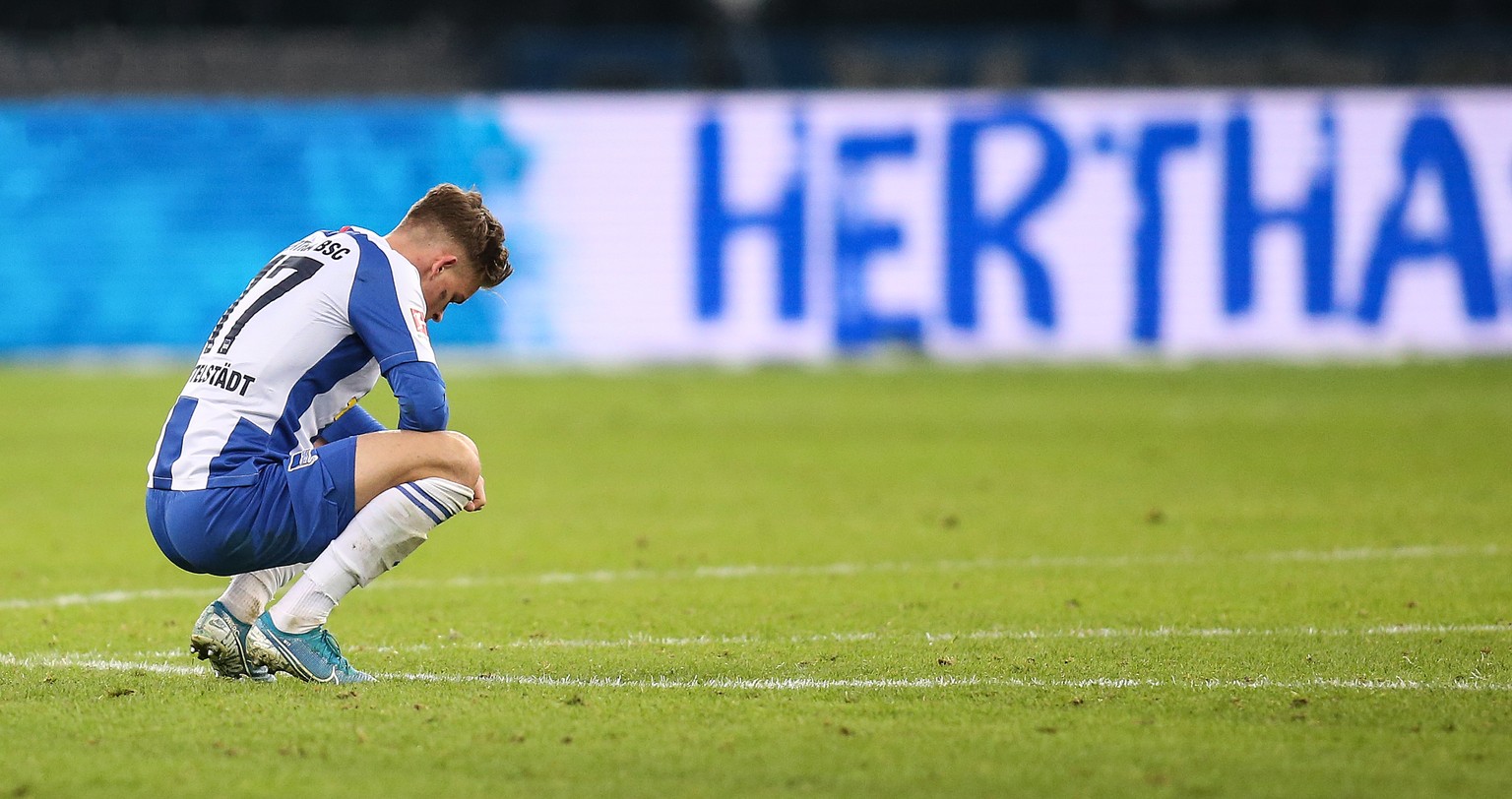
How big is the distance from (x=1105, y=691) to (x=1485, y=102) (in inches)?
642

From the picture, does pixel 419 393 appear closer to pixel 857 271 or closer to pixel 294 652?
pixel 294 652

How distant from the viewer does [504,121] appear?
1995cm

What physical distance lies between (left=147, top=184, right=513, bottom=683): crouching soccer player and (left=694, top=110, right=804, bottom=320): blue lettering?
45.9 ft

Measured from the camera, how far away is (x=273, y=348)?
5301mm

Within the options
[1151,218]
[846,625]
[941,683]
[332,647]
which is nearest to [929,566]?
[846,625]

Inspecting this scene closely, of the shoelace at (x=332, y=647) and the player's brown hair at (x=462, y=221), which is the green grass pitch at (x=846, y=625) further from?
the player's brown hair at (x=462, y=221)

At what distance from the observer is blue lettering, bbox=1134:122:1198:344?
19.6 m

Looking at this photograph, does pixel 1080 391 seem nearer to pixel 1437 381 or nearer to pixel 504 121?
pixel 1437 381

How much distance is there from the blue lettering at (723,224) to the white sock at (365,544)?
14150 mm

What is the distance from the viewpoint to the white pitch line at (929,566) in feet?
25.8

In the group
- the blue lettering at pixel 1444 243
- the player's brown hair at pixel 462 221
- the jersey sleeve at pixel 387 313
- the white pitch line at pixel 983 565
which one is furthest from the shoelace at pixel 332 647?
the blue lettering at pixel 1444 243

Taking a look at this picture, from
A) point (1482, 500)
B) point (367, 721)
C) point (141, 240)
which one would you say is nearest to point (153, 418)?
point (141, 240)

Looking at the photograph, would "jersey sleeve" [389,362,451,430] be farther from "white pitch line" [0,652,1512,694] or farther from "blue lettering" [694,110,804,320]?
"blue lettering" [694,110,804,320]

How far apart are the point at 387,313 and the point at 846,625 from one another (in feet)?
7.10
